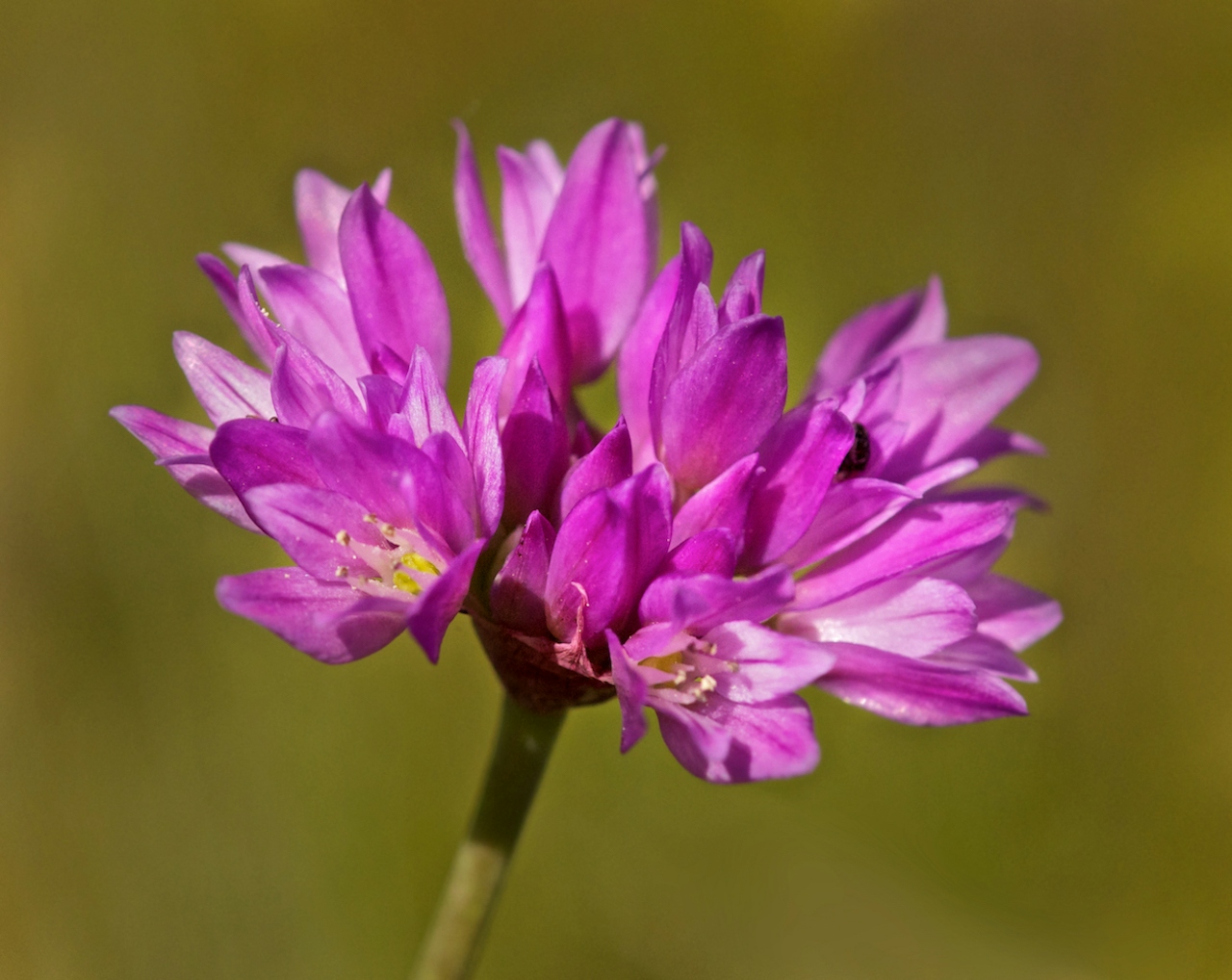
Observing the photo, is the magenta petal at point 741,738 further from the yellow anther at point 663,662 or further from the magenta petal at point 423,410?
the magenta petal at point 423,410

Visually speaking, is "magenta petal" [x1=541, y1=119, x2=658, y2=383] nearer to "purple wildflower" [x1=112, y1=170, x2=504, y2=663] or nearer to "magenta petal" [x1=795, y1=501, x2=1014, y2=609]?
"purple wildflower" [x1=112, y1=170, x2=504, y2=663]

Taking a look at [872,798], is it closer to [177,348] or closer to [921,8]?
[177,348]

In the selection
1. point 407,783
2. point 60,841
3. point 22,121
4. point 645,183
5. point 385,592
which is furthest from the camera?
point 22,121

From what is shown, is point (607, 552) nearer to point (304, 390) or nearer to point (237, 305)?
point (304, 390)

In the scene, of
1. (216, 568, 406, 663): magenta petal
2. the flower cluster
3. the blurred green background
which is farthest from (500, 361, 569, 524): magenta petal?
the blurred green background

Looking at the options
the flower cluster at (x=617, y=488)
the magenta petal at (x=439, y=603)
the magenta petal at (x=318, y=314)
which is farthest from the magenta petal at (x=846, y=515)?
the magenta petal at (x=318, y=314)

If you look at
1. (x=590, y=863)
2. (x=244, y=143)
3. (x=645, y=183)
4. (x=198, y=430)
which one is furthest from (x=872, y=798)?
(x=244, y=143)
